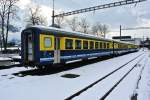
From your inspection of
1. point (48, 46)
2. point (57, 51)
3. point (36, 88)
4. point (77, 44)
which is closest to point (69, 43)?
point (77, 44)

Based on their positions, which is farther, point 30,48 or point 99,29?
point 99,29

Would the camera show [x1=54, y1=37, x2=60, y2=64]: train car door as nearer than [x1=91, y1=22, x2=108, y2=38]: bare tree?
Yes

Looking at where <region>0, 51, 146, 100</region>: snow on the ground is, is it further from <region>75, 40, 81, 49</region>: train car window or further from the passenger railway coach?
<region>75, 40, 81, 49</region>: train car window

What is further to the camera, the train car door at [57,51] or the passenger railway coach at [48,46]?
the train car door at [57,51]

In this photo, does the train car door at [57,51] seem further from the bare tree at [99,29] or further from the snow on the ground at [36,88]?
the bare tree at [99,29]

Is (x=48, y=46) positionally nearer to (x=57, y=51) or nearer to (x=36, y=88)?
(x=57, y=51)

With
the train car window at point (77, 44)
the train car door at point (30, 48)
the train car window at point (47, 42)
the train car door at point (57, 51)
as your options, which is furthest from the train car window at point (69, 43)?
the train car door at point (30, 48)

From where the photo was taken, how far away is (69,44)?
18047 millimetres

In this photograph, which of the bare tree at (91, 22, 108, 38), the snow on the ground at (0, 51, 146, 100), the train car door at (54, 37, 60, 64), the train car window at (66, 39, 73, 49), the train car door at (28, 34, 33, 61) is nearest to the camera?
the snow on the ground at (0, 51, 146, 100)

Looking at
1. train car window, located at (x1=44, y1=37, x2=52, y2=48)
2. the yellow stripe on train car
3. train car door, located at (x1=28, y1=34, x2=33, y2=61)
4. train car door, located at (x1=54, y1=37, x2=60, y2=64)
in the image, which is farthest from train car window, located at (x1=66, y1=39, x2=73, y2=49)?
train car door, located at (x1=28, y1=34, x2=33, y2=61)

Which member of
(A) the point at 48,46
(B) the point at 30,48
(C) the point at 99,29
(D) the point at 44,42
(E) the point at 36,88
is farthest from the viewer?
(C) the point at 99,29

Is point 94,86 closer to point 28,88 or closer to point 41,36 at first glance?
point 28,88

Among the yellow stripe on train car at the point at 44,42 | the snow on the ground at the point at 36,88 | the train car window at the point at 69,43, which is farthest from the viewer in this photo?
the train car window at the point at 69,43

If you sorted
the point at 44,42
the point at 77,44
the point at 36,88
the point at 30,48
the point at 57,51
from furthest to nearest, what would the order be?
1. the point at 77,44
2. the point at 57,51
3. the point at 30,48
4. the point at 44,42
5. the point at 36,88
